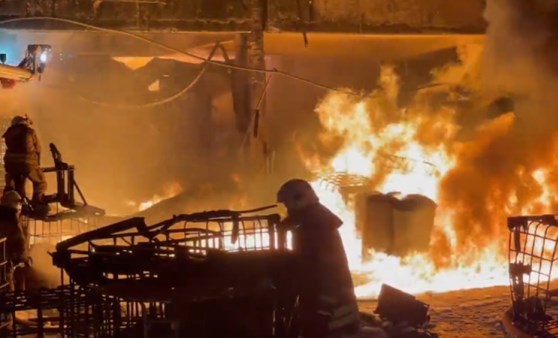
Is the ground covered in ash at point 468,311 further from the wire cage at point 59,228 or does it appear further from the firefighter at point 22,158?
the firefighter at point 22,158

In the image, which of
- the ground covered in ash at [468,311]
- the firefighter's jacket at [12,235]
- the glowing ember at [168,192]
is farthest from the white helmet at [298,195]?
the glowing ember at [168,192]

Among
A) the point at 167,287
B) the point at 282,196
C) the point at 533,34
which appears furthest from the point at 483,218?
the point at 167,287

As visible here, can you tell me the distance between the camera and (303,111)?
762 inches

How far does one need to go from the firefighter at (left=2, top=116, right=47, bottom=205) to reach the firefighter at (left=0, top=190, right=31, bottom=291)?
2.69 m

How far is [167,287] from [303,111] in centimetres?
1397

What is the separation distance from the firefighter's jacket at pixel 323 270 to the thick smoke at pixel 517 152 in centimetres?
810

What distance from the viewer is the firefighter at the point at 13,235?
10.2 metres

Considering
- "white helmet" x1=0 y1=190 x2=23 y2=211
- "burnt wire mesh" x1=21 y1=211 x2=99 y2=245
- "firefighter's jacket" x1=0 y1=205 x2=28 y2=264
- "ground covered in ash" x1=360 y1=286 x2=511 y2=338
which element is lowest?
"ground covered in ash" x1=360 y1=286 x2=511 y2=338

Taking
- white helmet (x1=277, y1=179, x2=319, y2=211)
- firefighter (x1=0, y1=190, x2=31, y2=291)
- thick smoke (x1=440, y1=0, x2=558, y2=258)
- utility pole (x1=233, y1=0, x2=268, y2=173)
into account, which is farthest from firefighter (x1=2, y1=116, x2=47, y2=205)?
white helmet (x1=277, y1=179, x2=319, y2=211)

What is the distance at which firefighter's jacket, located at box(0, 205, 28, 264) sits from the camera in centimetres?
1018

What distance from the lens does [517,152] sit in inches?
566

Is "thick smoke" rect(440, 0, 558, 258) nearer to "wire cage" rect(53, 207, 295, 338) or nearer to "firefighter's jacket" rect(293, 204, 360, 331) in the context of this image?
"firefighter's jacket" rect(293, 204, 360, 331)

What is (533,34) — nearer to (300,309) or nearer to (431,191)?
(431,191)

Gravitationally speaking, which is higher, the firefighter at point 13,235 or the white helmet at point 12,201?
the white helmet at point 12,201
